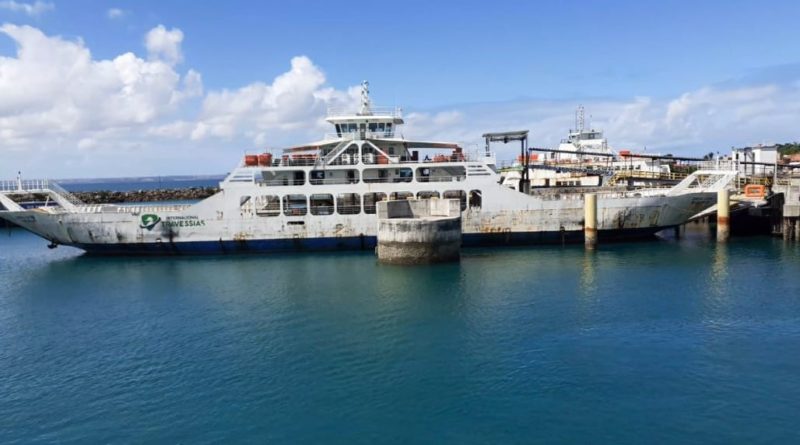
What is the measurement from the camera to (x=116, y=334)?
20828 millimetres

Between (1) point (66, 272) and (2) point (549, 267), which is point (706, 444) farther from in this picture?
(1) point (66, 272)

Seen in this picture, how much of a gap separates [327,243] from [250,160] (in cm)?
777

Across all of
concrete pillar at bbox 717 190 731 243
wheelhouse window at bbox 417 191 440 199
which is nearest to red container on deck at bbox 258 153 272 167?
wheelhouse window at bbox 417 191 440 199

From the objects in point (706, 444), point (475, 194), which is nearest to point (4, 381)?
point (706, 444)

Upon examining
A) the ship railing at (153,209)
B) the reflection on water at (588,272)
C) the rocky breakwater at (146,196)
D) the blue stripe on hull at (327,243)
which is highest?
the rocky breakwater at (146,196)

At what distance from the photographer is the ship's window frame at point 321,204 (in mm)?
36963

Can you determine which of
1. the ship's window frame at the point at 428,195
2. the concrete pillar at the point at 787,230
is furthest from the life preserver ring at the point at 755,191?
the ship's window frame at the point at 428,195

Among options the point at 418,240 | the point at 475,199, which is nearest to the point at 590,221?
the point at 475,199

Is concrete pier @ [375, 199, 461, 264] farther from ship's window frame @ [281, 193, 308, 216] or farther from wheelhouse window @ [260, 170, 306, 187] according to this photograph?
wheelhouse window @ [260, 170, 306, 187]

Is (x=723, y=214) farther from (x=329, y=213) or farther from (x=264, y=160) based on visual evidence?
(x=264, y=160)

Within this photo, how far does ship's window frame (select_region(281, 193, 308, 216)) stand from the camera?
1457 inches

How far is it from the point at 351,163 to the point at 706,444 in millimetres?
28051

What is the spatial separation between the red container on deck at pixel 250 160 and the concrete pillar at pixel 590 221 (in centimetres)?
2227

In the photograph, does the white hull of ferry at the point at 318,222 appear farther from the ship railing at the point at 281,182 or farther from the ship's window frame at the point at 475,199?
the ship railing at the point at 281,182
